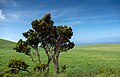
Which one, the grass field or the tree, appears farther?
the tree

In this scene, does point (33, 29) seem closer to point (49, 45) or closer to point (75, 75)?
point (49, 45)

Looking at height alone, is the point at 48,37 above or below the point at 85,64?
above

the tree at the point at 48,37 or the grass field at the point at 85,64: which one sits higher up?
the tree at the point at 48,37

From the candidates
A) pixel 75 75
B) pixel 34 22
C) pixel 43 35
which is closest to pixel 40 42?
pixel 43 35

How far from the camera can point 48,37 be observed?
18156mm

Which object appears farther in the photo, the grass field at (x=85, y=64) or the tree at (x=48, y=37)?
the tree at (x=48, y=37)

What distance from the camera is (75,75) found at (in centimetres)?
1293

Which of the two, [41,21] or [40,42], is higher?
[41,21]

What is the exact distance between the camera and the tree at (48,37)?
1756cm

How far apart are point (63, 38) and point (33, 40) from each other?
7.32 feet

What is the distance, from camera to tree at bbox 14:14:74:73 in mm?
17562

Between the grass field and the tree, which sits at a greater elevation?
the tree

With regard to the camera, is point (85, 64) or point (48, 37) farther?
point (85, 64)

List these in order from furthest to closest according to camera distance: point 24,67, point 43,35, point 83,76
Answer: point 43,35 → point 24,67 → point 83,76
